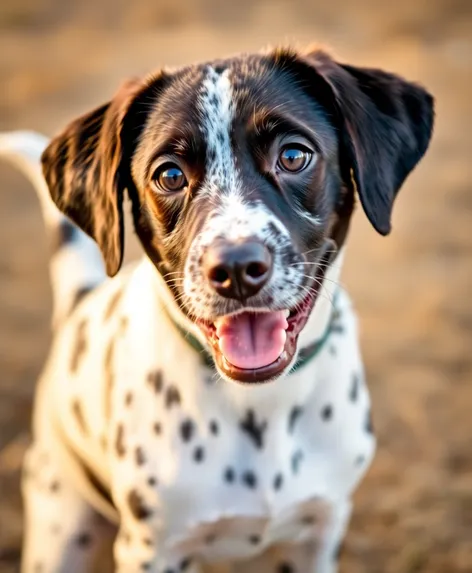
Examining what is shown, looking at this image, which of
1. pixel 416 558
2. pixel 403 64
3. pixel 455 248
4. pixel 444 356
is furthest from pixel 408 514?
pixel 403 64

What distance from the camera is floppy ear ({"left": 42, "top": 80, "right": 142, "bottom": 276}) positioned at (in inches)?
89.0

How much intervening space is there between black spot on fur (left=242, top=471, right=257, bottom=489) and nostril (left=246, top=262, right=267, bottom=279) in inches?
22.8

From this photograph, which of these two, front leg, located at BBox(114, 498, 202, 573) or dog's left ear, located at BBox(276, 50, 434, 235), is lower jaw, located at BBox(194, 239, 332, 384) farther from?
front leg, located at BBox(114, 498, 202, 573)

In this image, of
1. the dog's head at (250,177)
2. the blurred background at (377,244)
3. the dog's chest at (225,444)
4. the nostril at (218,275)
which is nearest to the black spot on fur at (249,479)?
the dog's chest at (225,444)

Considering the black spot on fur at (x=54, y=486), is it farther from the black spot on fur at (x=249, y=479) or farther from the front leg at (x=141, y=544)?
the black spot on fur at (x=249, y=479)

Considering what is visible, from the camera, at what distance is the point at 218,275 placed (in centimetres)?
200

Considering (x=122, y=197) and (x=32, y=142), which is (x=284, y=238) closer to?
(x=122, y=197)

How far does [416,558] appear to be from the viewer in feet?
10.5

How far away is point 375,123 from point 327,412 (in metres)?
0.72

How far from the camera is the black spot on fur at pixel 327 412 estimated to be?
241cm

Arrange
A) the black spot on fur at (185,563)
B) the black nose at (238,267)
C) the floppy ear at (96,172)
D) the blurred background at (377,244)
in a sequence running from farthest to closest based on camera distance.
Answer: the blurred background at (377,244) → the black spot on fur at (185,563) → the floppy ear at (96,172) → the black nose at (238,267)

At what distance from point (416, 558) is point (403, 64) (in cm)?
351

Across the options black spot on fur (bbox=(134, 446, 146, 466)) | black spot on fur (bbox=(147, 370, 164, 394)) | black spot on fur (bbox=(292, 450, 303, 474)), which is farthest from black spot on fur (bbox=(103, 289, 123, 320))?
black spot on fur (bbox=(292, 450, 303, 474))

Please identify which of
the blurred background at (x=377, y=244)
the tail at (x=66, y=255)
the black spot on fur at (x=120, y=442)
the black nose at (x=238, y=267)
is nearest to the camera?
the black nose at (x=238, y=267)
